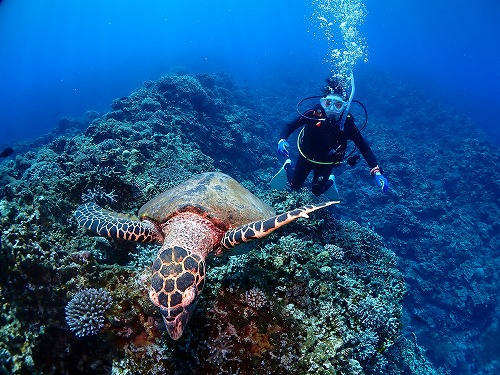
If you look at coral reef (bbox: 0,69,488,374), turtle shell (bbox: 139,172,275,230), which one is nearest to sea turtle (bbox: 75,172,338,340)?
turtle shell (bbox: 139,172,275,230)

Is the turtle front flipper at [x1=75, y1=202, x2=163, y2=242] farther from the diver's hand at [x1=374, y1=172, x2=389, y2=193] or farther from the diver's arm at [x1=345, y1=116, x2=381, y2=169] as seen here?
the diver's arm at [x1=345, y1=116, x2=381, y2=169]

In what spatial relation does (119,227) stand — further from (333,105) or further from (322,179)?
(322,179)

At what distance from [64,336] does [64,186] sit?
2547 millimetres

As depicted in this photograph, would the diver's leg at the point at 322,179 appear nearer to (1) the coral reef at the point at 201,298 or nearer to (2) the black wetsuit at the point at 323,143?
(2) the black wetsuit at the point at 323,143

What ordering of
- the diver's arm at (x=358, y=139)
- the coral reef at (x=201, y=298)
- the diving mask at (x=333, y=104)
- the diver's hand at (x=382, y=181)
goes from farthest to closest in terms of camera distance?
1. the diver's arm at (x=358, y=139)
2. the diving mask at (x=333, y=104)
3. the diver's hand at (x=382, y=181)
4. the coral reef at (x=201, y=298)

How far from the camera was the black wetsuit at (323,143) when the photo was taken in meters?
6.67

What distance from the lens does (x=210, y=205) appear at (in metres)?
3.73

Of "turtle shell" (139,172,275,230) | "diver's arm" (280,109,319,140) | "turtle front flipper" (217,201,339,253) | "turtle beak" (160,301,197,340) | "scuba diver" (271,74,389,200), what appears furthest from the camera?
"diver's arm" (280,109,319,140)

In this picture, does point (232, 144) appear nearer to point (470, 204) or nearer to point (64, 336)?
point (64, 336)

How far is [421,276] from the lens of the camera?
11648 mm

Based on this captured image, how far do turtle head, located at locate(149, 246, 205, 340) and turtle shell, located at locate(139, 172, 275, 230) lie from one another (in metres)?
0.95

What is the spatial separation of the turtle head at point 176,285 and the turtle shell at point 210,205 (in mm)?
954

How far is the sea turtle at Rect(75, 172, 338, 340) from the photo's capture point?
97.8 inches

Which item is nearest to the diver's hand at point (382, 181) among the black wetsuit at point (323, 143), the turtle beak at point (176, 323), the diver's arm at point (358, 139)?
the black wetsuit at point (323, 143)
